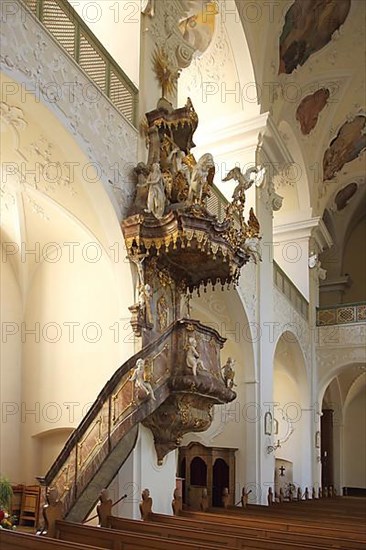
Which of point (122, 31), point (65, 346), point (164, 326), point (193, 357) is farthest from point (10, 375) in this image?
point (122, 31)

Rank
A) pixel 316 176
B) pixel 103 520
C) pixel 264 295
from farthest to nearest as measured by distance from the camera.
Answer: pixel 316 176
pixel 264 295
pixel 103 520

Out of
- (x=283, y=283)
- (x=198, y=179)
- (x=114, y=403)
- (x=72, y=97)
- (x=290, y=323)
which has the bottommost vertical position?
(x=114, y=403)

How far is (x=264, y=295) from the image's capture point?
13.6 meters

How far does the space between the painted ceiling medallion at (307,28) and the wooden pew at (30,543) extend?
12.3m

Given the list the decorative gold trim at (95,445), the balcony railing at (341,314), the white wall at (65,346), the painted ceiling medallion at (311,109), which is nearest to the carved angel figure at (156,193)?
the white wall at (65,346)

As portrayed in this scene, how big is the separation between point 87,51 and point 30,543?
218 inches

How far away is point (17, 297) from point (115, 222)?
2.86m

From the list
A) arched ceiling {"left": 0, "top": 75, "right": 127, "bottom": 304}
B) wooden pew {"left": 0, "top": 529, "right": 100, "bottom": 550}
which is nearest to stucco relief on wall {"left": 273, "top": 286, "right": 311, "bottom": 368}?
arched ceiling {"left": 0, "top": 75, "right": 127, "bottom": 304}

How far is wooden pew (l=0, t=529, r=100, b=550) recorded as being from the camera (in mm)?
4352

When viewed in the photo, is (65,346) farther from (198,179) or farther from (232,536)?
(232,536)

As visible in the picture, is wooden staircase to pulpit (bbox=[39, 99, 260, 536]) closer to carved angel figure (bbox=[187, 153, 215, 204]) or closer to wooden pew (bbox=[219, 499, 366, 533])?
carved angel figure (bbox=[187, 153, 215, 204])

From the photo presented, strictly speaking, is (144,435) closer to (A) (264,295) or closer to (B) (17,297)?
(B) (17,297)

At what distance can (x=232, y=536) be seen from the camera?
600 centimetres

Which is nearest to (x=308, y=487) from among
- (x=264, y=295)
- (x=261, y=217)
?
(x=264, y=295)
